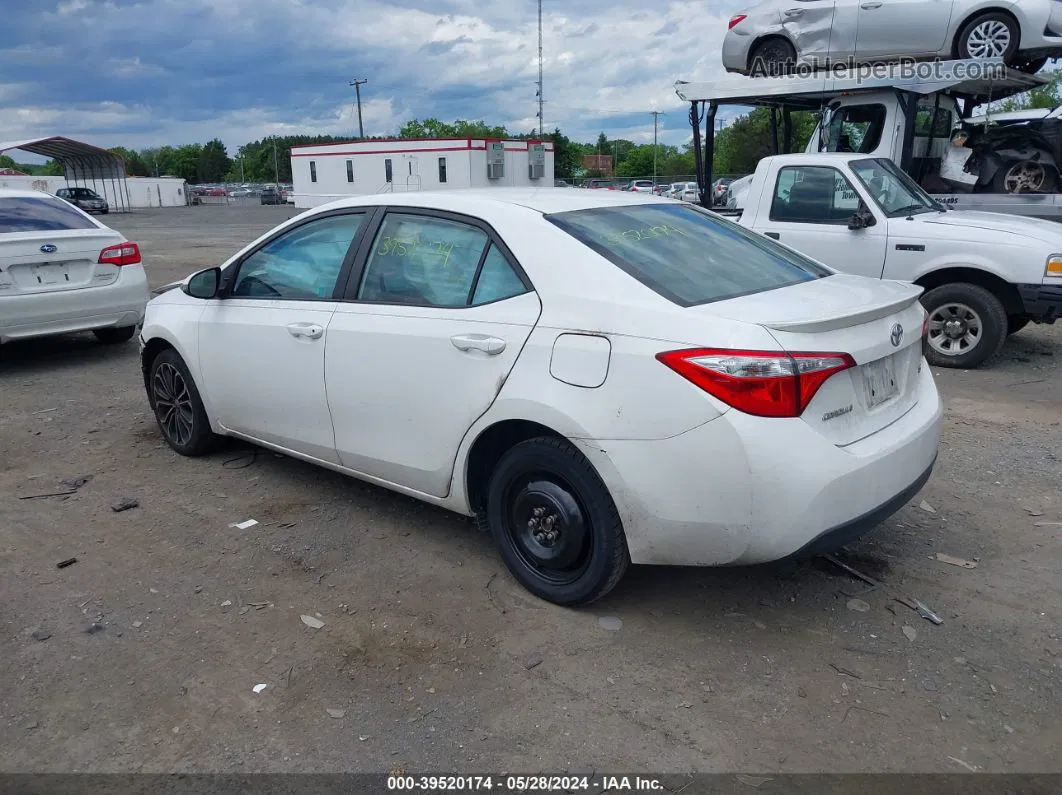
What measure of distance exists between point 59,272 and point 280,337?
444cm

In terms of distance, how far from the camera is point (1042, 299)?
23.1ft

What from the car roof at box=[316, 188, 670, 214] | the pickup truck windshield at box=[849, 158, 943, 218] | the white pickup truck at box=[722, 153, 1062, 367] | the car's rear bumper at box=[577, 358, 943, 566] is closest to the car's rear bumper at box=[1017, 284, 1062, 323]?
the white pickup truck at box=[722, 153, 1062, 367]

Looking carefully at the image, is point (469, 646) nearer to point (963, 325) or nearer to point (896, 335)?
point (896, 335)

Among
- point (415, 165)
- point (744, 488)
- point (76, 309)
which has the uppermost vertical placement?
point (415, 165)

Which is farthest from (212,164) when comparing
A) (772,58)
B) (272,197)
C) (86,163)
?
(772,58)

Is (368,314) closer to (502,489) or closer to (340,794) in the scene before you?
(502,489)

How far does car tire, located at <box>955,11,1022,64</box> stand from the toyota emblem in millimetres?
8156

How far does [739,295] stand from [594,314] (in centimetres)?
61

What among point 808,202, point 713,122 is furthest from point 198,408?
point 713,122

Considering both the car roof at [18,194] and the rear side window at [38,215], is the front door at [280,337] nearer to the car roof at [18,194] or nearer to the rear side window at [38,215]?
the rear side window at [38,215]

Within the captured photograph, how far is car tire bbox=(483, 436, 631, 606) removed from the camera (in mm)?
3277

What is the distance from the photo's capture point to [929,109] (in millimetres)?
9430

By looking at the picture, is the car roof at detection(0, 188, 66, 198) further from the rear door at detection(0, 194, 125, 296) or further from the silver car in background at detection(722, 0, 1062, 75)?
the silver car in background at detection(722, 0, 1062, 75)

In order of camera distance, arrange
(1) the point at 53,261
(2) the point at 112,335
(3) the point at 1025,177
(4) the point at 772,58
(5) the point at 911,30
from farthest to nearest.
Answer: (4) the point at 772,58 < (5) the point at 911,30 < (3) the point at 1025,177 < (2) the point at 112,335 < (1) the point at 53,261
